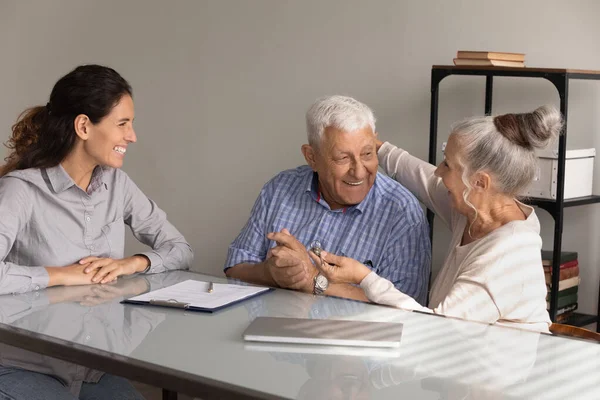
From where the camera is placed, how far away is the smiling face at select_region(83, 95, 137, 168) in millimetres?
2385

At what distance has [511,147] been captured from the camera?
7.16 ft

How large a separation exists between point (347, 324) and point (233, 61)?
263cm

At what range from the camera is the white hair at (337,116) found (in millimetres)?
2607

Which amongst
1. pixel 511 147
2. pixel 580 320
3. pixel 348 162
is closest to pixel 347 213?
pixel 348 162

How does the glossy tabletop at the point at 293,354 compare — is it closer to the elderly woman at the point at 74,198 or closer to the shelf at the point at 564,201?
the elderly woman at the point at 74,198

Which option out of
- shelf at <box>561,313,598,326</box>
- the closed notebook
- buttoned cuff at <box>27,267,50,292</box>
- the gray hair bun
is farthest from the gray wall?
buttoned cuff at <box>27,267,50,292</box>

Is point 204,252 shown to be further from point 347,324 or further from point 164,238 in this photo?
point 347,324

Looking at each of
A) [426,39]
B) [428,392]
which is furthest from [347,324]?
[426,39]

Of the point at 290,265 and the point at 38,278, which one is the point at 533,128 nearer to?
the point at 290,265

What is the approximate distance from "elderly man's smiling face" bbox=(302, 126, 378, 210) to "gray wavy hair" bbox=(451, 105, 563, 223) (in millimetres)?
474

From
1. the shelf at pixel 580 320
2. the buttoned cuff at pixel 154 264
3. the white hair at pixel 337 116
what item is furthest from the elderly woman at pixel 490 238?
the shelf at pixel 580 320

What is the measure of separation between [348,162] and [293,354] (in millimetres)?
1076

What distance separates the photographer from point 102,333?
1818 mm

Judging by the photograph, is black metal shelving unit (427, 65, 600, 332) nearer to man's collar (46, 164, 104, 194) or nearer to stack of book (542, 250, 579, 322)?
stack of book (542, 250, 579, 322)
